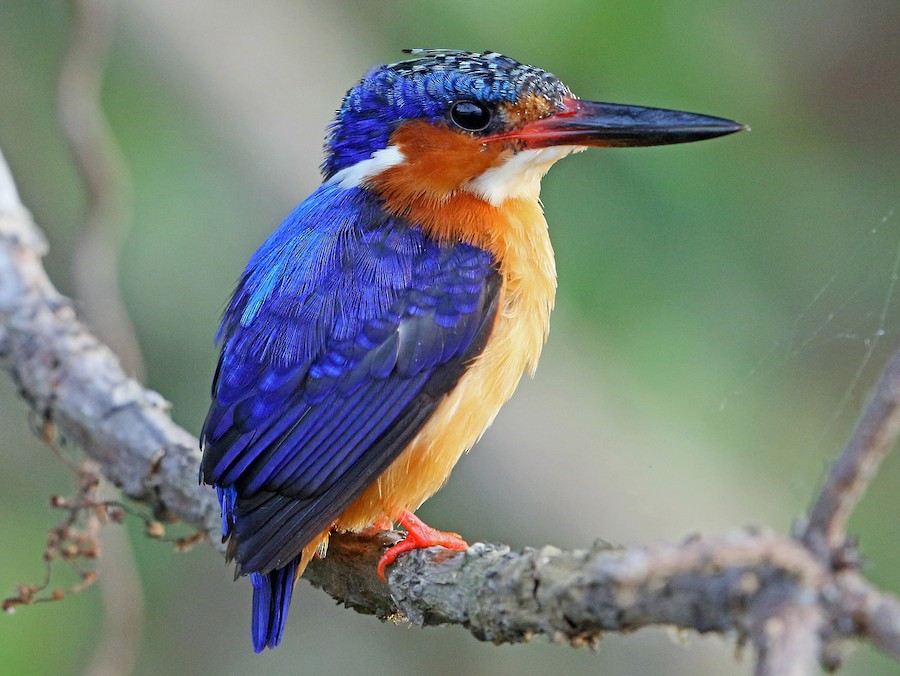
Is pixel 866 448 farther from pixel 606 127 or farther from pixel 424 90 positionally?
pixel 424 90

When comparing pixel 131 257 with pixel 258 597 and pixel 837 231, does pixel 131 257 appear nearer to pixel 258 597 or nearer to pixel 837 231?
pixel 258 597

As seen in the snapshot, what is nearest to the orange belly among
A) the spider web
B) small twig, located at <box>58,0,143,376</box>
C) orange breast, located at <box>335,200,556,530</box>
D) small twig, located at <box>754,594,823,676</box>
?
orange breast, located at <box>335,200,556,530</box>

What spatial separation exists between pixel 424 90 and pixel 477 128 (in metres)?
0.17

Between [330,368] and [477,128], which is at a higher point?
[477,128]

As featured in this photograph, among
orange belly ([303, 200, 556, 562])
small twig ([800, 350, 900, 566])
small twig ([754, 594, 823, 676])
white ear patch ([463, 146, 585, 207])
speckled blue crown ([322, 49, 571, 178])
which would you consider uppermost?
speckled blue crown ([322, 49, 571, 178])

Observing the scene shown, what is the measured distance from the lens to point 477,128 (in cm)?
276

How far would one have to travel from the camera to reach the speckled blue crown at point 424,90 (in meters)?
2.75

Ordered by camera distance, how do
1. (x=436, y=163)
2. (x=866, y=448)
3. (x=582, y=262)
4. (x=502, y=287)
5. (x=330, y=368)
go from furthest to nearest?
1. (x=582, y=262)
2. (x=436, y=163)
3. (x=502, y=287)
4. (x=330, y=368)
5. (x=866, y=448)

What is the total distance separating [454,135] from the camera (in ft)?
9.09

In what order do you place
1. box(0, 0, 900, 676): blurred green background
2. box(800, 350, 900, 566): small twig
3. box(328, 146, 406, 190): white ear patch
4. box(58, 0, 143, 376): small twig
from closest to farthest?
box(800, 350, 900, 566): small twig → box(328, 146, 406, 190): white ear patch → box(58, 0, 143, 376): small twig → box(0, 0, 900, 676): blurred green background

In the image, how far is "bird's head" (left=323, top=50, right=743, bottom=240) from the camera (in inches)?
107

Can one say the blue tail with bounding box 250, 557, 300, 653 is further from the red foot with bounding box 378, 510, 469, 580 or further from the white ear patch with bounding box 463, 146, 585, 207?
the white ear patch with bounding box 463, 146, 585, 207

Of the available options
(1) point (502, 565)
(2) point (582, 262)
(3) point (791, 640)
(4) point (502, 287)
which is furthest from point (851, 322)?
(3) point (791, 640)

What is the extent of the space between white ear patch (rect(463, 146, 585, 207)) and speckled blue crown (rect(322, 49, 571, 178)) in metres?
0.13
